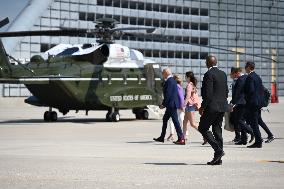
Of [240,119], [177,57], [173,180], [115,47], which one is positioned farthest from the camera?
[177,57]

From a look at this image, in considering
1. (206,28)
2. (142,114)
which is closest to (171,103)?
(142,114)

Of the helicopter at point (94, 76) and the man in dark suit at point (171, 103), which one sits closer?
the man in dark suit at point (171, 103)

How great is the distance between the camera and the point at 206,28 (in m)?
97.0

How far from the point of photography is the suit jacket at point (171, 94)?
57.9ft

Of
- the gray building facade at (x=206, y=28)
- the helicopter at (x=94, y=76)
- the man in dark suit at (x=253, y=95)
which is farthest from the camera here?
the gray building facade at (x=206, y=28)

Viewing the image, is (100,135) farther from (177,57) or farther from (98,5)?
(177,57)

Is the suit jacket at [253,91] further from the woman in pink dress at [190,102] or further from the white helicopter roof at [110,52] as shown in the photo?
the white helicopter roof at [110,52]

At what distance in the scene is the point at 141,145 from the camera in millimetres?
17188

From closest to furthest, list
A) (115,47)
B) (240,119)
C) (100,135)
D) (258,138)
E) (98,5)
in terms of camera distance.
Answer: (258,138), (240,119), (100,135), (115,47), (98,5)

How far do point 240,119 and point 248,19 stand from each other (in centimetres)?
8208

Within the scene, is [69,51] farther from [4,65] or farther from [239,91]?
[239,91]

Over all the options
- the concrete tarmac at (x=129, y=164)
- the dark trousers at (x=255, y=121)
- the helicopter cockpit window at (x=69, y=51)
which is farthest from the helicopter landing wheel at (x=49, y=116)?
the dark trousers at (x=255, y=121)

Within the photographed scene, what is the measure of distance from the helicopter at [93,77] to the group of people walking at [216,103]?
9853 mm

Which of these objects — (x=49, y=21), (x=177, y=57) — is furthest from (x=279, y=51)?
(x=49, y=21)
